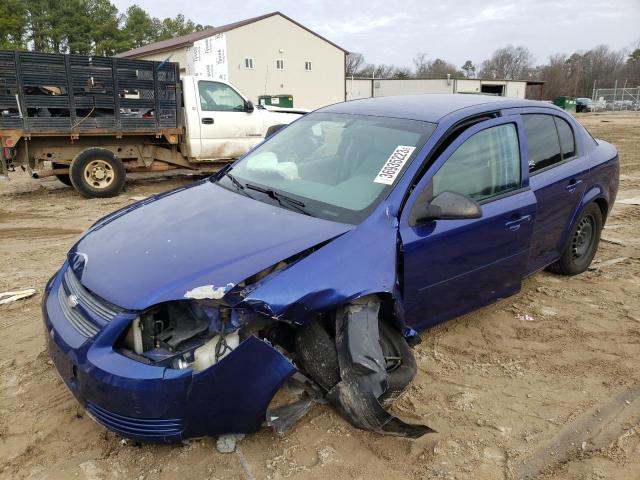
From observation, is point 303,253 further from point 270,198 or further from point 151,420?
point 151,420

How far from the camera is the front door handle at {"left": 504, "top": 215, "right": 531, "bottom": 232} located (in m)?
3.39

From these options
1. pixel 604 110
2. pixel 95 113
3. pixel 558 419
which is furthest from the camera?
pixel 604 110

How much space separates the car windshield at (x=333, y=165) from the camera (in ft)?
9.68

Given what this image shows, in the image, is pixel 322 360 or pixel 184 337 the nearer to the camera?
pixel 184 337

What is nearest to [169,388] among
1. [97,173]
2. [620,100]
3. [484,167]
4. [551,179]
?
[484,167]

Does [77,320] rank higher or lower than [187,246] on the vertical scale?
lower

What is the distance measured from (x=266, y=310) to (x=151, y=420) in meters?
0.69

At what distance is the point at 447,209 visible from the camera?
9.23 feet

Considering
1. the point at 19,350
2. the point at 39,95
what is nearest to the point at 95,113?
the point at 39,95

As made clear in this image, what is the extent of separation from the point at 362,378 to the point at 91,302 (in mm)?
1359

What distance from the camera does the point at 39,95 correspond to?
810 centimetres

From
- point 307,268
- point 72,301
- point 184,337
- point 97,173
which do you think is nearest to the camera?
point 184,337

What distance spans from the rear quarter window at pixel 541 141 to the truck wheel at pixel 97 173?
7.22 metres

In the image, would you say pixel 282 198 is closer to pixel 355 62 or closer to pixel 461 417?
pixel 461 417
